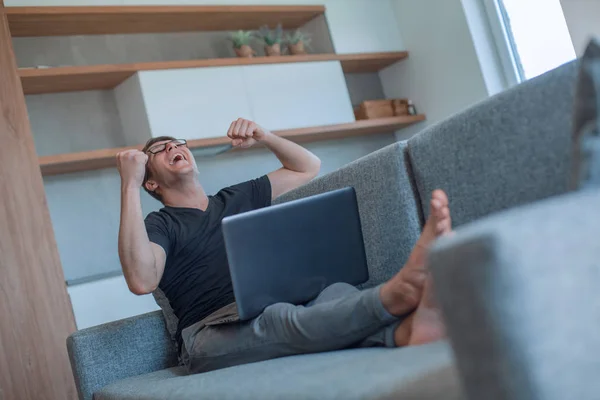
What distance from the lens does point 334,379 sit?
4.08ft

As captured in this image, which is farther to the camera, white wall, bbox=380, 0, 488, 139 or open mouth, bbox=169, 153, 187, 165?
white wall, bbox=380, 0, 488, 139

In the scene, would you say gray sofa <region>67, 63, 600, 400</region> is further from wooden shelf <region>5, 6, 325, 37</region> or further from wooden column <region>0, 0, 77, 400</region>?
wooden shelf <region>5, 6, 325, 37</region>

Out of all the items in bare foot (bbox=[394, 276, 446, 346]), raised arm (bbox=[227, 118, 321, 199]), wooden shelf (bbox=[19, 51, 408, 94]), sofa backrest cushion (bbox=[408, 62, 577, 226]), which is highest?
wooden shelf (bbox=[19, 51, 408, 94])

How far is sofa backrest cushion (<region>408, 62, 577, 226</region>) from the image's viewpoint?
1.39 m

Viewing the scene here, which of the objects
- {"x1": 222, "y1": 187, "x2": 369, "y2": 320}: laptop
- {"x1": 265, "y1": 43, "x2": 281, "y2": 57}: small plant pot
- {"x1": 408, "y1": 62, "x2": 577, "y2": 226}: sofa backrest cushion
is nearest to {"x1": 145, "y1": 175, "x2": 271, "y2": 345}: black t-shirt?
{"x1": 222, "y1": 187, "x2": 369, "y2": 320}: laptop

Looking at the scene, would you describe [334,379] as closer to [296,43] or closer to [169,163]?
[169,163]

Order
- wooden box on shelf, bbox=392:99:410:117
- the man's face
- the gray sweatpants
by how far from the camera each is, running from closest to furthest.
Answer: the gray sweatpants
the man's face
wooden box on shelf, bbox=392:99:410:117

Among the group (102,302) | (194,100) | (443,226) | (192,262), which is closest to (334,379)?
(443,226)

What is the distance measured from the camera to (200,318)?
85.2 inches

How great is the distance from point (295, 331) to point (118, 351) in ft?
2.60

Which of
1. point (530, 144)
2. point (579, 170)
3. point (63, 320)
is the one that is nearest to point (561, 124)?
point (530, 144)

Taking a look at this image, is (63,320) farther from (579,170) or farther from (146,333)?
(579,170)

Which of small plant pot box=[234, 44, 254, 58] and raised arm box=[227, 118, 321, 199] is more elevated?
small plant pot box=[234, 44, 254, 58]

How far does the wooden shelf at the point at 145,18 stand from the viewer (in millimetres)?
3713
